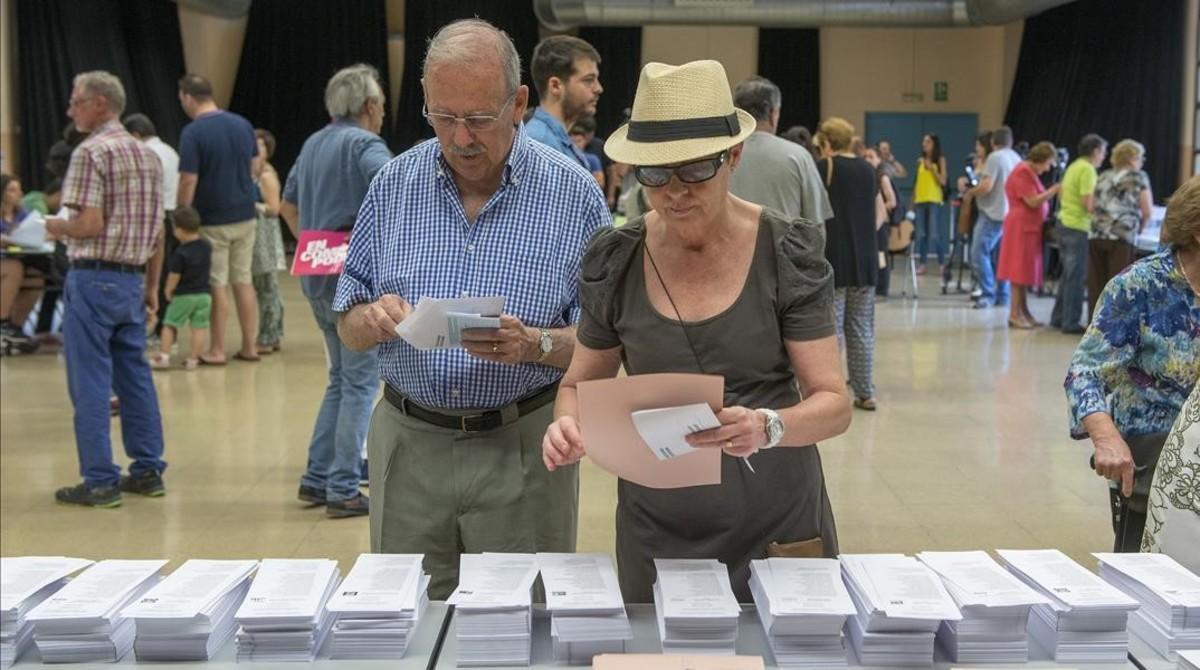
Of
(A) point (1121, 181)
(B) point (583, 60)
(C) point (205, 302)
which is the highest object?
(B) point (583, 60)

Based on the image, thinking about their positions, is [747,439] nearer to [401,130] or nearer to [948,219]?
[948,219]

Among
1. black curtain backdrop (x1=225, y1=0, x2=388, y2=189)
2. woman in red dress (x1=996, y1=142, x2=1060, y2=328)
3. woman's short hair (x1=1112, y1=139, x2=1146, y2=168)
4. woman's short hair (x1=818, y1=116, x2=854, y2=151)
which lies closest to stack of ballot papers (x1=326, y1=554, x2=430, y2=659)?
woman's short hair (x1=818, y1=116, x2=854, y2=151)

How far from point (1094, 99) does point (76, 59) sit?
39.7 feet

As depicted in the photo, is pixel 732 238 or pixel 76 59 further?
pixel 76 59

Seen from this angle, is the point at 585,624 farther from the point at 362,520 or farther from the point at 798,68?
the point at 798,68

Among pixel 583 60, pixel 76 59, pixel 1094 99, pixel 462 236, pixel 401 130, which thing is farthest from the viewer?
pixel 401 130

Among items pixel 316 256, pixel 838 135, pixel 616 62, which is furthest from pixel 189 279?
pixel 616 62

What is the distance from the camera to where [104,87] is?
4734 millimetres

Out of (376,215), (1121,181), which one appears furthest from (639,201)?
(1121,181)

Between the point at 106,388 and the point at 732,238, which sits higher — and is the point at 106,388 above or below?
below

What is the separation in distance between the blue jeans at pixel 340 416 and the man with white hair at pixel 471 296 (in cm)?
217

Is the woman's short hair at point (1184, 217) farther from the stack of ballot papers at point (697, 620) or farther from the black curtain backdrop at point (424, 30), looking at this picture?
the black curtain backdrop at point (424, 30)

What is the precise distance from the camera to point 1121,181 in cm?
916

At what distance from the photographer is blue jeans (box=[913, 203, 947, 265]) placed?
52.7 ft
